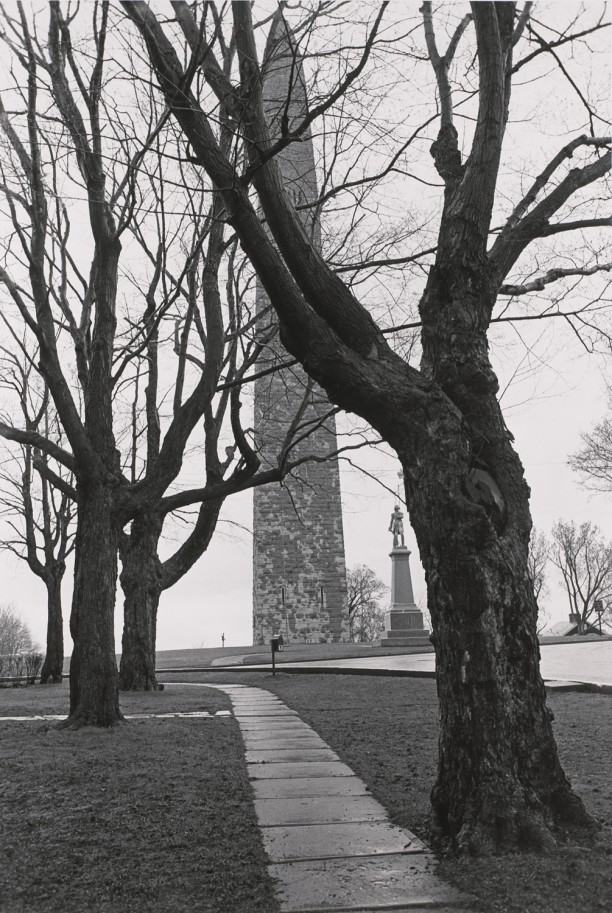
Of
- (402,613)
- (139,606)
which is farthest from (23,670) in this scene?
(402,613)

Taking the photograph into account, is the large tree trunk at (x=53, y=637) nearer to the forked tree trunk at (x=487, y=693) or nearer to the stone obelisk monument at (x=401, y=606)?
the stone obelisk monument at (x=401, y=606)

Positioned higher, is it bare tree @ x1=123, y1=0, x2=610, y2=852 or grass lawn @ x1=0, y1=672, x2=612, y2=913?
bare tree @ x1=123, y1=0, x2=610, y2=852

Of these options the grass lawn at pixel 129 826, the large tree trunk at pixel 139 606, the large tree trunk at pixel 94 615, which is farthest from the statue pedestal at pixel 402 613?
the grass lawn at pixel 129 826

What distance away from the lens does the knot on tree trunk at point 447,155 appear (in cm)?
451


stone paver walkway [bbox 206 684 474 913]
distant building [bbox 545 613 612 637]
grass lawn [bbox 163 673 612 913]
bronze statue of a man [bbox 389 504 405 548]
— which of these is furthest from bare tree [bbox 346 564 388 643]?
stone paver walkway [bbox 206 684 474 913]

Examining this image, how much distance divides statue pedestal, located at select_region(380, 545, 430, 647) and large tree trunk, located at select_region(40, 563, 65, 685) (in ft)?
33.9

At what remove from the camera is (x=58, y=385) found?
25.2 feet

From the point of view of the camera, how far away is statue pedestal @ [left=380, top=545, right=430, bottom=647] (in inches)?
886

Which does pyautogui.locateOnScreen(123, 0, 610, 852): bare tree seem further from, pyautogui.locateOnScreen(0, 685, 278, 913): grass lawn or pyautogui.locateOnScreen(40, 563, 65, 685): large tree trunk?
pyautogui.locateOnScreen(40, 563, 65, 685): large tree trunk

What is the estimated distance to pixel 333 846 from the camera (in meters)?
3.18

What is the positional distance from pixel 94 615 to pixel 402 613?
1786 cm

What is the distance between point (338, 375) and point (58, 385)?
15.8ft

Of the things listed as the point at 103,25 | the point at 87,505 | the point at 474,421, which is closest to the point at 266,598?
the point at 87,505

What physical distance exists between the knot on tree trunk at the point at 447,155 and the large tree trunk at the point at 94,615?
183 inches
